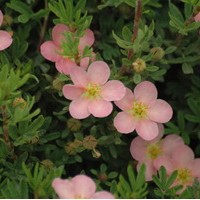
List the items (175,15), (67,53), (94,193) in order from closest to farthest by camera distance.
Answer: (94,193), (67,53), (175,15)

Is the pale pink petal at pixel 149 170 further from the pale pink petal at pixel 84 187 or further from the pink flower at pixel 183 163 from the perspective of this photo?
the pale pink petal at pixel 84 187

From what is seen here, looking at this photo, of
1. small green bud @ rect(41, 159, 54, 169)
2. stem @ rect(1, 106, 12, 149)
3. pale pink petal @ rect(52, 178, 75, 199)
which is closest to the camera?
pale pink petal @ rect(52, 178, 75, 199)

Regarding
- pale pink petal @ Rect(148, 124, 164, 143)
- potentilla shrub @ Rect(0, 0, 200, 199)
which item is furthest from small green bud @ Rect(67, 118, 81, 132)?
pale pink petal @ Rect(148, 124, 164, 143)

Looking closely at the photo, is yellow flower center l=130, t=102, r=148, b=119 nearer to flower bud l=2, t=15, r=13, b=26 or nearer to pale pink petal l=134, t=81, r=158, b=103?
pale pink petal l=134, t=81, r=158, b=103

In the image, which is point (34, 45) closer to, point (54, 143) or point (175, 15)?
point (54, 143)

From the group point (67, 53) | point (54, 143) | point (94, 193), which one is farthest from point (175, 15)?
point (94, 193)

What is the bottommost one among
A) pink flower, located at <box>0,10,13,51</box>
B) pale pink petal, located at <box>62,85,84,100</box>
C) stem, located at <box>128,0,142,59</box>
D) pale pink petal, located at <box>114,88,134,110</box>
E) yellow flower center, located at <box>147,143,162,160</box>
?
yellow flower center, located at <box>147,143,162,160</box>

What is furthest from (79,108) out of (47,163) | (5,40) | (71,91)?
(5,40)
